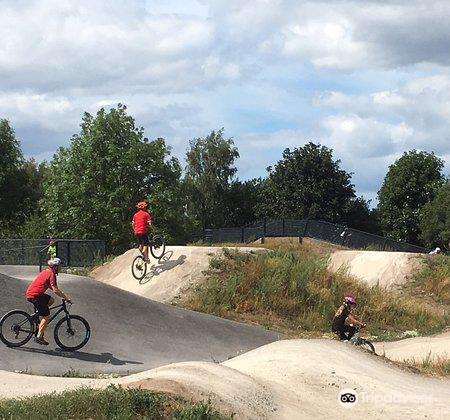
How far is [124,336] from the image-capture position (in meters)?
19.1

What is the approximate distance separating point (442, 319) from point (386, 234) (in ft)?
174

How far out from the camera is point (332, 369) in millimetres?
14008

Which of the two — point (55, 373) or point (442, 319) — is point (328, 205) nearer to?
point (442, 319)

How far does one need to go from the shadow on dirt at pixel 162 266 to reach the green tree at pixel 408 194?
54.2m

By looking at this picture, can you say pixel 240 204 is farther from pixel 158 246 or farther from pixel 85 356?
pixel 85 356

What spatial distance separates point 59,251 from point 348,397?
77.2 feet

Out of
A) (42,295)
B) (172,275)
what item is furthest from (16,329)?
(172,275)

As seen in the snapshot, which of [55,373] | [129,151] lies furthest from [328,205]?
[55,373]

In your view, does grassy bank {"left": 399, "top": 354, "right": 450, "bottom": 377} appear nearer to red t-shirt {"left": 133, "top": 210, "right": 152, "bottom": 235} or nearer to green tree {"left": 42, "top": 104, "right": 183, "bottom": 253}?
red t-shirt {"left": 133, "top": 210, "right": 152, "bottom": 235}

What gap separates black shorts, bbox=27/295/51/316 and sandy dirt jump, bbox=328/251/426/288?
17.3 meters

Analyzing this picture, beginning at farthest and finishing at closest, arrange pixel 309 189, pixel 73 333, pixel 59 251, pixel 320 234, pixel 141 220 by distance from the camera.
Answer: pixel 309 189 < pixel 320 234 < pixel 59 251 < pixel 141 220 < pixel 73 333

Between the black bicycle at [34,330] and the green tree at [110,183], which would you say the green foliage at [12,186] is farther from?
the black bicycle at [34,330]

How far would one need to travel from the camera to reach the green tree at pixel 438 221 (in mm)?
69500

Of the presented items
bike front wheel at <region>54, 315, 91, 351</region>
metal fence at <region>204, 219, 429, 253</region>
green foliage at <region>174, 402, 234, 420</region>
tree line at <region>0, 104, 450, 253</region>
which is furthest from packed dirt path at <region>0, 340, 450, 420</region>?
tree line at <region>0, 104, 450, 253</region>
